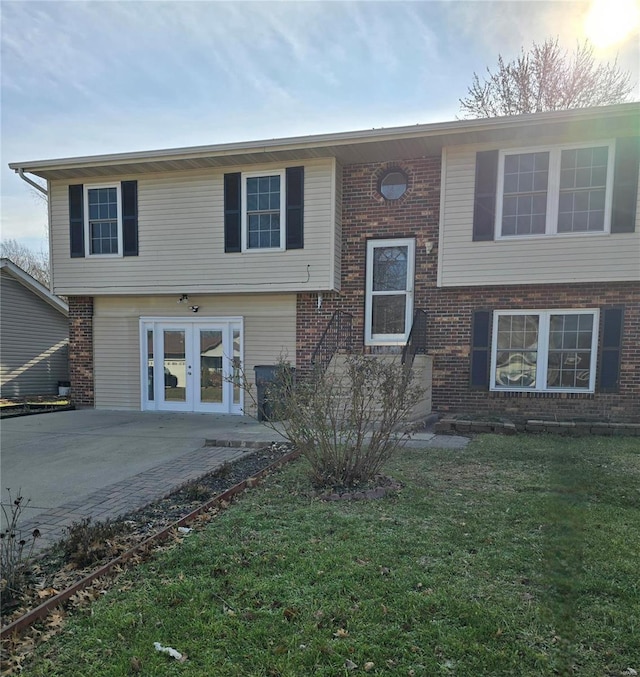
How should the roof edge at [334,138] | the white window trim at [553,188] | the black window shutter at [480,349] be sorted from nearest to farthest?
the roof edge at [334,138] < the white window trim at [553,188] < the black window shutter at [480,349]

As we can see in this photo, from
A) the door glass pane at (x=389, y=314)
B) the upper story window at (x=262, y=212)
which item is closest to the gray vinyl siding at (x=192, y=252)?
the upper story window at (x=262, y=212)

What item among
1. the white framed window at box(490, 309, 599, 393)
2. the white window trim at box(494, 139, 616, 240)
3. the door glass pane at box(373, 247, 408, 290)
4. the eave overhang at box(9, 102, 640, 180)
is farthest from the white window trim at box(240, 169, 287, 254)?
the white framed window at box(490, 309, 599, 393)

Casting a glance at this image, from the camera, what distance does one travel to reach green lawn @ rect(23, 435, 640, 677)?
6.45 feet

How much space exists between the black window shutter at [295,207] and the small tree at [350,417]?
4985 millimetres

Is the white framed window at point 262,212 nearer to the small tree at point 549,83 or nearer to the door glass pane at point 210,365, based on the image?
the door glass pane at point 210,365

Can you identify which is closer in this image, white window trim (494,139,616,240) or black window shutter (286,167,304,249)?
white window trim (494,139,616,240)

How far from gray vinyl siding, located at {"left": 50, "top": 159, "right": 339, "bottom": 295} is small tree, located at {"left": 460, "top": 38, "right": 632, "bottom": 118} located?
971 centimetres

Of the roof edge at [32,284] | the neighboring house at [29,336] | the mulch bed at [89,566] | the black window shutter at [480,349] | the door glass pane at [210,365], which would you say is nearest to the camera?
the mulch bed at [89,566]

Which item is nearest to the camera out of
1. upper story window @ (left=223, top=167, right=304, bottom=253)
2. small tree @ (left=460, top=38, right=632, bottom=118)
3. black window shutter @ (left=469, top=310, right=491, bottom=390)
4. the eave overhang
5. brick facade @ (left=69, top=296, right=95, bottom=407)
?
the eave overhang

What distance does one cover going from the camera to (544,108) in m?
14.5

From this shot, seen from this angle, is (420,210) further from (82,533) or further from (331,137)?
(82,533)

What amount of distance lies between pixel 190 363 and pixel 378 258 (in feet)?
16.1

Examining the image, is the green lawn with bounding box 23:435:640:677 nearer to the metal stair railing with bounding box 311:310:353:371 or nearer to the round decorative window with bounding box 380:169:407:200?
the metal stair railing with bounding box 311:310:353:371

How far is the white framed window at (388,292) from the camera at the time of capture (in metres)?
8.90
